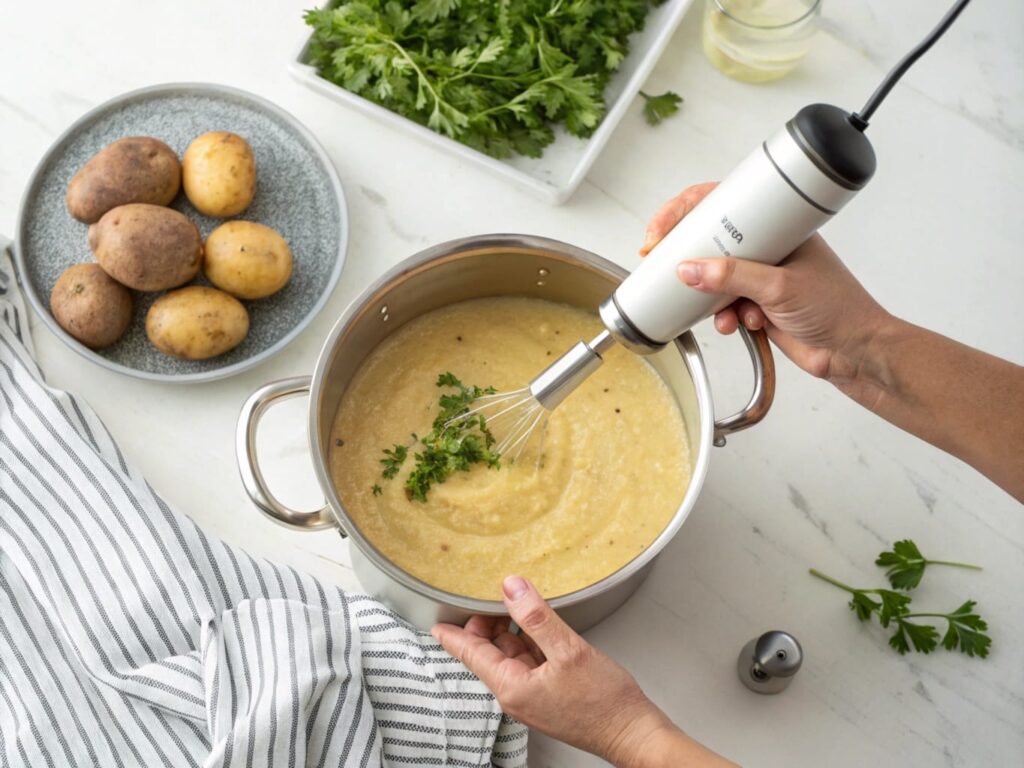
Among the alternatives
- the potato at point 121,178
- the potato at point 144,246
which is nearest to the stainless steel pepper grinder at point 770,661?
the potato at point 144,246

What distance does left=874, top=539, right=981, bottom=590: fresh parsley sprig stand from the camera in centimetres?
140

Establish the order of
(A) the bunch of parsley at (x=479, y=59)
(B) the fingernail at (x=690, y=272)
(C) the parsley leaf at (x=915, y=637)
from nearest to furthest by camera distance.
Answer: (B) the fingernail at (x=690, y=272), (C) the parsley leaf at (x=915, y=637), (A) the bunch of parsley at (x=479, y=59)

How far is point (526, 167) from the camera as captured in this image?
1.56 m

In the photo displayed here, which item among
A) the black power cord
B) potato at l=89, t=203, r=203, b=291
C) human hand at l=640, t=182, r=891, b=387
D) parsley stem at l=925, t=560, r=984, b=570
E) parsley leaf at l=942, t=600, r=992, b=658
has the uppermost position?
the black power cord

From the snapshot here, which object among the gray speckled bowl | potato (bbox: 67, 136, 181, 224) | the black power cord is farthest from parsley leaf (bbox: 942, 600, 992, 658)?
potato (bbox: 67, 136, 181, 224)

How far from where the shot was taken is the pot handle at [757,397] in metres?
1.16

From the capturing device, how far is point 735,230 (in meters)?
0.99

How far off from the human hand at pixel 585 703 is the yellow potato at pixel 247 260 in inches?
22.7

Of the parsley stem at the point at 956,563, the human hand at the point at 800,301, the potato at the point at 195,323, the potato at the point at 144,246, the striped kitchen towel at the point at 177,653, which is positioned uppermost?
the human hand at the point at 800,301

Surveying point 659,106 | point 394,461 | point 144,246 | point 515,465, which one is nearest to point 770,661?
point 515,465

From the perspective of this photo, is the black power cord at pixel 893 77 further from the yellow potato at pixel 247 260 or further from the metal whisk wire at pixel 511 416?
the yellow potato at pixel 247 260

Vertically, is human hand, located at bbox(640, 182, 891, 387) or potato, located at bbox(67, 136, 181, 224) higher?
human hand, located at bbox(640, 182, 891, 387)

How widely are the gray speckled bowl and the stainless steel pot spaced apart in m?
0.18

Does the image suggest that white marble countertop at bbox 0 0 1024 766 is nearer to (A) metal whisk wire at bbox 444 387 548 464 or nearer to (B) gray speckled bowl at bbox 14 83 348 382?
(B) gray speckled bowl at bbox 14 83 348 382
